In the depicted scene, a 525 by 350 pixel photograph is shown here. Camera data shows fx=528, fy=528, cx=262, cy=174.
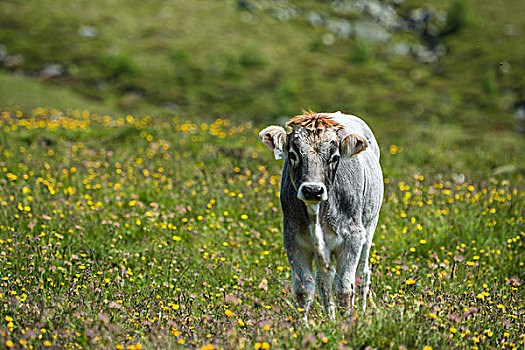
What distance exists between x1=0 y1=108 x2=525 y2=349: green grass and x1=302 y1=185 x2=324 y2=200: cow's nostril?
1149mm

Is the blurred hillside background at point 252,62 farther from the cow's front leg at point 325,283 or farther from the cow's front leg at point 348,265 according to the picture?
the cow's front leg at point 348,265

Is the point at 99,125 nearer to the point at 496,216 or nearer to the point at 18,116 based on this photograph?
the point at 18,116

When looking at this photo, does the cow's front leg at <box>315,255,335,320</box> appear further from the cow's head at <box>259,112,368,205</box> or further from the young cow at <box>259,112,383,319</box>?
the cow's head at <box>259,112,368,205</box>

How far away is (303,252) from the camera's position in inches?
226

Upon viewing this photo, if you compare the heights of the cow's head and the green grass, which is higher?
the cow's head

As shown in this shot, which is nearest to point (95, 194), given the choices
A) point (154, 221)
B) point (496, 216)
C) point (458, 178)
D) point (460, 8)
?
point (154, 221)

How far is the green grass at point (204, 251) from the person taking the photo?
477cm

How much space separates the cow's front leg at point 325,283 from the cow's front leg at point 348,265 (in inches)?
4.3

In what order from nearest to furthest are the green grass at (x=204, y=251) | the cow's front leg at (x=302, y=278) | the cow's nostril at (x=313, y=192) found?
the green grass at (x=204, y=251)
the cow's nostril at (x=313, y=192)
the cow's front leg at (x=302, y=278)

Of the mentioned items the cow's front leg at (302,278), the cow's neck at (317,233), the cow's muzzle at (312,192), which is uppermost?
the cow's muzzle at (312,192)

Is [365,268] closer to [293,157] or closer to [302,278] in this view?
[302,278]

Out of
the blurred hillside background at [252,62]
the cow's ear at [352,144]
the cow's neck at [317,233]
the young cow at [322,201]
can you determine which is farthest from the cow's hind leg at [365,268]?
the blurred hillside background at [252,62]

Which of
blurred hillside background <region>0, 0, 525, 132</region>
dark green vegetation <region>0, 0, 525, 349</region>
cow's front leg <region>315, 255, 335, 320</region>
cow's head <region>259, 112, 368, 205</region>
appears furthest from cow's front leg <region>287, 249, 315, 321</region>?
blurred hillside background <region>0, 0, 525, 132</region>

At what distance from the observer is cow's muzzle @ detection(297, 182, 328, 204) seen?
5.00 m
